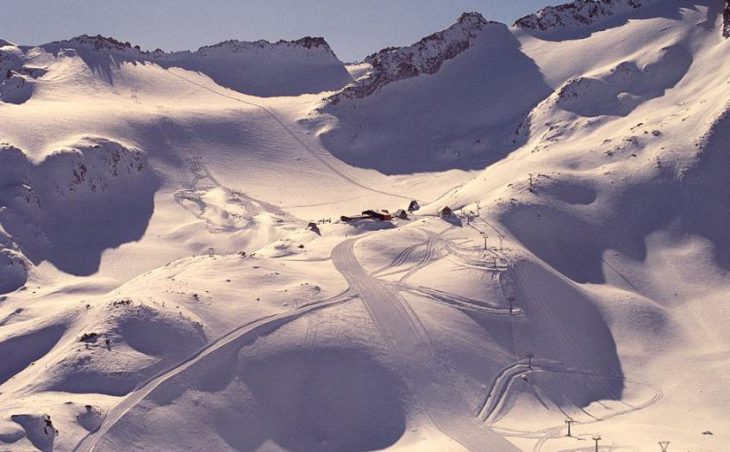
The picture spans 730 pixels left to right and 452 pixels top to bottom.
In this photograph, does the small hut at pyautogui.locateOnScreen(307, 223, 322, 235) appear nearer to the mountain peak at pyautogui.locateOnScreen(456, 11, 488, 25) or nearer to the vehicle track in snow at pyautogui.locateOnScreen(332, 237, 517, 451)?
the vehicle track in snow at pyautogui.locateOnScreen(332, 237, 517, 451)

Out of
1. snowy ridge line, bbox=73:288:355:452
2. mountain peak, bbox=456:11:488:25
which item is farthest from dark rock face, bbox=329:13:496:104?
snowy ridge line, bbox=73:288:355:452

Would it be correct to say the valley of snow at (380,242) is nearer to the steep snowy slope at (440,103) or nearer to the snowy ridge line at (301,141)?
the steep snowy slope at (440,103)

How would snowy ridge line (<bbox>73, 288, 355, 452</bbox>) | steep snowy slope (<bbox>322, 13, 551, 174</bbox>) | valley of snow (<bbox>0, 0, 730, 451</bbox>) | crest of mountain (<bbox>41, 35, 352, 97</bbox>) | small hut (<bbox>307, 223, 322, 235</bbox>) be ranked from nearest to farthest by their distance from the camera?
snowy ridge line (<bbox>73, 288, 355, 452</bbox>)
valley of snow (<bbox>0, 0, 730, 451</bbox>)
small hut (<bbox>307, 223, 322, 235</bbox>)
steep snowy slope (<bbox>322, 13, 551, 174</bbox>)
crest of mountain (<bbox>41, 35, 352, 97</bbox>)

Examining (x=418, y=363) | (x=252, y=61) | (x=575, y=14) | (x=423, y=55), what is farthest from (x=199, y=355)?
(x=575, y=14)

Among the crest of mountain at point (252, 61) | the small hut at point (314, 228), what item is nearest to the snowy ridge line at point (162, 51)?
the crest of mountain at point (252, 61)

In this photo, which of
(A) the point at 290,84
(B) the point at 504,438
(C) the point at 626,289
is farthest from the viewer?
(A) the point at 290,84

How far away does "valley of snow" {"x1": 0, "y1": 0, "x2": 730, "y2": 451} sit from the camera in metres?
42.6

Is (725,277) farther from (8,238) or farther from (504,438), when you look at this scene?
(8,238)

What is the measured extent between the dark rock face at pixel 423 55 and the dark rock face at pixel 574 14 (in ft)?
25.4

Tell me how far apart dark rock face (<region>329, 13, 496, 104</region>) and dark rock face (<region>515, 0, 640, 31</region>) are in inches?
305

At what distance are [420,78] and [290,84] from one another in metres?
22.7

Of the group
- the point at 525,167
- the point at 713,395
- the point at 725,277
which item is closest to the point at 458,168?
the point at 525,167

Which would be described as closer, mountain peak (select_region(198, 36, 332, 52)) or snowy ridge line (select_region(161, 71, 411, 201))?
snowy ridge line (select_region(161, 71, 411, 201))

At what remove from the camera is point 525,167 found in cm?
7631
